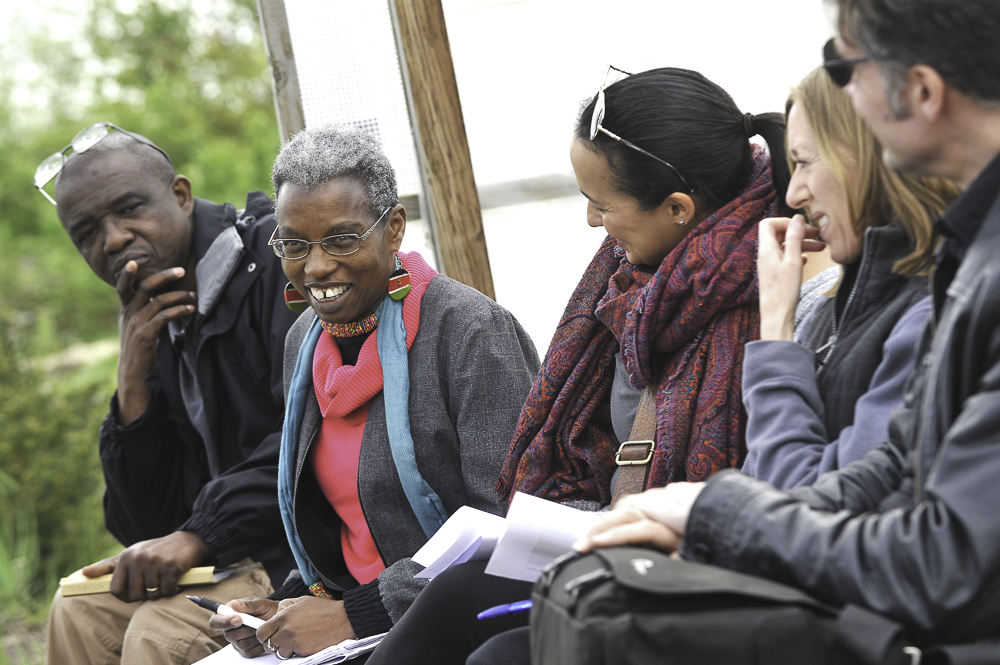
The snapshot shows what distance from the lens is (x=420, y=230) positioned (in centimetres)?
391

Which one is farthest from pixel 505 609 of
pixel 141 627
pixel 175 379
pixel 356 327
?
pixel 175 379

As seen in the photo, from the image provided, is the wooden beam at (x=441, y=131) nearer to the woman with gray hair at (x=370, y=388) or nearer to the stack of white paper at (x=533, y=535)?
the woman with gray hair at (x=370, y=388)

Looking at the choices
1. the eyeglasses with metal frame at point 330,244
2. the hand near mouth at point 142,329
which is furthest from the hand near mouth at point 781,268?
the hand near mouth at point 142,329

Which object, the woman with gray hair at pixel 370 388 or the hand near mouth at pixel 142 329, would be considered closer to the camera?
the woman with gray hair at pixel 370 388

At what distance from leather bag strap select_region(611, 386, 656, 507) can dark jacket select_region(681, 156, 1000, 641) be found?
0.75m

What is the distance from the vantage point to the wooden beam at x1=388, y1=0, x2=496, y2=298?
11.9 ft

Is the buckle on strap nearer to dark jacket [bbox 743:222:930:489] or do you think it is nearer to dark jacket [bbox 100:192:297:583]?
dark jacket [bbox 743:222:930:489]

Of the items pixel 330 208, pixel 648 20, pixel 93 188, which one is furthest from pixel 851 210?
pixel 93 188

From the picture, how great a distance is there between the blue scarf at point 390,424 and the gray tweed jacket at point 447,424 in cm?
3

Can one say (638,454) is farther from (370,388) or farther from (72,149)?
(72,149)

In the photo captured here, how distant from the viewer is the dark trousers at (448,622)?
6.54ft

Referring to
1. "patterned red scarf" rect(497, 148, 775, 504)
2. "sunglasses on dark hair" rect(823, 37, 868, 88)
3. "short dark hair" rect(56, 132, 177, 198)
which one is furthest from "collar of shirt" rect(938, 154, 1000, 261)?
"short dark hair" rect(56, 132, 177, 198)

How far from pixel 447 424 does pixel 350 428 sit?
0.32 metres

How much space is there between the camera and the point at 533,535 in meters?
1.73
